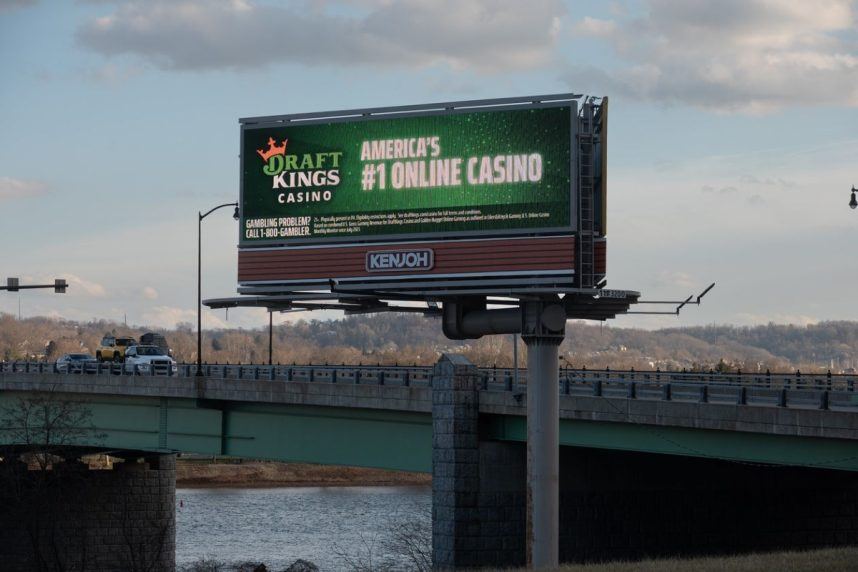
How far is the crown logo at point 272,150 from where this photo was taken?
46.8 m

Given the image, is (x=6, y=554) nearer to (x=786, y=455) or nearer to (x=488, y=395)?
(x=488, y=395)

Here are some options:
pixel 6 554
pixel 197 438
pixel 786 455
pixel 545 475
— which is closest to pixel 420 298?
pixel 545 475

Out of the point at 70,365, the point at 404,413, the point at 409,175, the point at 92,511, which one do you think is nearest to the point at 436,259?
the point at 409,175

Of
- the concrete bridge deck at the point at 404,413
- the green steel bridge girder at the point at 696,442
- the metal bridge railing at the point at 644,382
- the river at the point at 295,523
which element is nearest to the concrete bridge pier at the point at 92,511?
the river at the point at 295,523

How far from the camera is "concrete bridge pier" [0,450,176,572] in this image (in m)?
70.0

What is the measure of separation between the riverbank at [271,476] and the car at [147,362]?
62.2 metres

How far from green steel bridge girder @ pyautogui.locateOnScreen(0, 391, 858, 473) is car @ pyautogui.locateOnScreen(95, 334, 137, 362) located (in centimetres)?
733

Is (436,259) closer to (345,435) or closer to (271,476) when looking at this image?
(345,435)

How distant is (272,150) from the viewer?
4697cm

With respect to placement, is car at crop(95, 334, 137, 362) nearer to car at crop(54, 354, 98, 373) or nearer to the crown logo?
car at crop(54, 354, 98, 373)

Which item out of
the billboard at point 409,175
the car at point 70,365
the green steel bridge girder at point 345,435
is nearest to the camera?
the green steel bridge girder at point 345,435

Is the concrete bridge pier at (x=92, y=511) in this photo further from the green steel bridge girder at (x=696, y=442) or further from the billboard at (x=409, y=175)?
the green steel bridge girder at (x=696, y=442)

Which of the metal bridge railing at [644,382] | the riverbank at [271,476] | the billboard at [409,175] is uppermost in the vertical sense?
the billboard at [409,175]

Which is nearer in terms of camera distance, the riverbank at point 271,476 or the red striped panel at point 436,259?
the red striped panel at point 436,259
